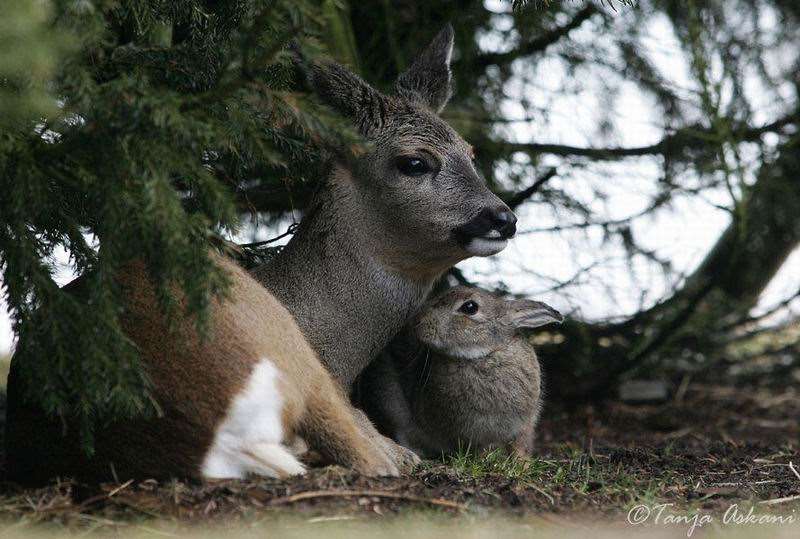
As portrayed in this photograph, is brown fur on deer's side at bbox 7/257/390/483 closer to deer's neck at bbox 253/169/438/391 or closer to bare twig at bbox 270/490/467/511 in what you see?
bare twig at bbox 270/490/467/511

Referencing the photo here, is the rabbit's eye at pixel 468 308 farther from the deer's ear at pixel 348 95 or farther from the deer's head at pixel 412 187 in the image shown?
the deer's ear at pixel 348 95

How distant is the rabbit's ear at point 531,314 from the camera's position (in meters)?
5.49

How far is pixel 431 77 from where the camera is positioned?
563 centimetres

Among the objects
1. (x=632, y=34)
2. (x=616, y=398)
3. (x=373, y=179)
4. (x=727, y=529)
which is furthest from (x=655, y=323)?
(x=727, y=529)

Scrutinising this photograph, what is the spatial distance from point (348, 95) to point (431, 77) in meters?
0.66

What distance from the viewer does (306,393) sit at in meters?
4.02

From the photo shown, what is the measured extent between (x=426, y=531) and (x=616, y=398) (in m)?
6.28

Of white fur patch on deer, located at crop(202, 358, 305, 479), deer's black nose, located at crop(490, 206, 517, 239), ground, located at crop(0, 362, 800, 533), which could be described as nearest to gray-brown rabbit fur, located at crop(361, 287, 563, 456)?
ground, located at crop(0, 362, 800, 533)

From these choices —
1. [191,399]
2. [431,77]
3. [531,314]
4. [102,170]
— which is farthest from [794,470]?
[102,170]

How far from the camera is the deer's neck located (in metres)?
5.04

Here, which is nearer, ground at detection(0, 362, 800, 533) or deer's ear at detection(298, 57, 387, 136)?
ground at detection(0, 362, 800, 533)

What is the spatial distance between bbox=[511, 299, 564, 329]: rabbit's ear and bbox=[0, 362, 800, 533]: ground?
0.74 metres

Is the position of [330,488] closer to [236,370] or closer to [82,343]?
[236,370]

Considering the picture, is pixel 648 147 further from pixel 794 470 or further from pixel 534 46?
pixel 794 470
